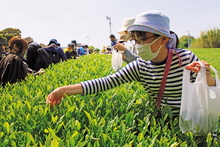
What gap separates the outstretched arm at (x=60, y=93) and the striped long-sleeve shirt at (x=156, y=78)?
7 centimetres

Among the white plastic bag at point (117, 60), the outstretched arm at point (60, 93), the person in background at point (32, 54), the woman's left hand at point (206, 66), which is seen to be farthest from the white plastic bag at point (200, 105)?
the person in background at point (32, 54)

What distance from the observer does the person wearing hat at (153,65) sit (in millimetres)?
1862

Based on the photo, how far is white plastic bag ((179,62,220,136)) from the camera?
5.23 feet

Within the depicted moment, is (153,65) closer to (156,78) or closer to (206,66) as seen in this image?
(156,78)

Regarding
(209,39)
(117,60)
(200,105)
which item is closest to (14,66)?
(117,60)

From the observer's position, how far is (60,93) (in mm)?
2094

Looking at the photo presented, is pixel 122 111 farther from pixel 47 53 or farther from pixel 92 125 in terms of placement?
pixel 47 53

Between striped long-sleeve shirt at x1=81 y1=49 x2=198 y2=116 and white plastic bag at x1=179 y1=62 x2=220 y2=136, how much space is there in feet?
0.89

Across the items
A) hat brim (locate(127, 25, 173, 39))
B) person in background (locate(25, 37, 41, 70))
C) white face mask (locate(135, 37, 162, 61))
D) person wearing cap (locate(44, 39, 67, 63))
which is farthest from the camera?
person wearing cap (locate(44, 39, 67, 63))

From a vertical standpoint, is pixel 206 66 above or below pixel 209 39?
below

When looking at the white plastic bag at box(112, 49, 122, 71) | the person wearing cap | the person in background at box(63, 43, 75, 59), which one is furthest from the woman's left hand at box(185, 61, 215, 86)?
the person in background at box(63, 43, 75, 59)

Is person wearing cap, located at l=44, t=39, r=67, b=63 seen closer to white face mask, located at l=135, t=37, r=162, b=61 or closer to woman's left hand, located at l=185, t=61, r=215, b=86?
white face mask, located at l=135, t=37, r=162, b=61

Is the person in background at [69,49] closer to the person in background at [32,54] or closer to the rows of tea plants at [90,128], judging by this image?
the person in background at [32,54]

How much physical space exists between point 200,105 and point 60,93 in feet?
3.95
